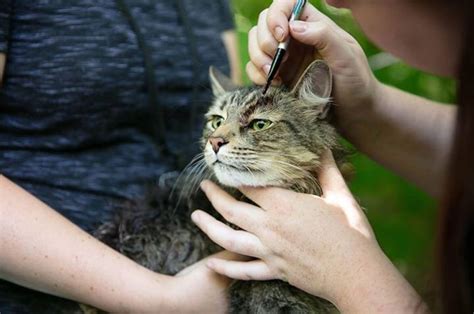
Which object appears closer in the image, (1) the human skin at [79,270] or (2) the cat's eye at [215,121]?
(1) the human skin at [79,270]

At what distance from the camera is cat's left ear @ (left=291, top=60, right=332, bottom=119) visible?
1.10 metres

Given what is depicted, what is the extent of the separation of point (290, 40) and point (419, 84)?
378 millimetres

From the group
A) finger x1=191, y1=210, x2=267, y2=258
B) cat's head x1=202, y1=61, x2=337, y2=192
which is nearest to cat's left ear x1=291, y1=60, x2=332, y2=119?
cat's head x1=202, y1=61, x2=337, y2=192

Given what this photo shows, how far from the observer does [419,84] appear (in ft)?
4.32

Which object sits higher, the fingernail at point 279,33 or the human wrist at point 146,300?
the fingernail at point 279,33

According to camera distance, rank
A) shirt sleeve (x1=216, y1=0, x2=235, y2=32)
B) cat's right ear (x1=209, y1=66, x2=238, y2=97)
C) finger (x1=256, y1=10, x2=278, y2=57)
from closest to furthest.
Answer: finger (x1=256, y1=10, x2=278, y2=57) → cat's right ear (x1=209, y1=66, x2=238, y2=97) → shirt sleeve (x1=216, y1=0, x2=235, y2=32)

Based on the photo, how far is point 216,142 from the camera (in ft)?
3.82

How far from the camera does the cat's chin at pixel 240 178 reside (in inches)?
45.1

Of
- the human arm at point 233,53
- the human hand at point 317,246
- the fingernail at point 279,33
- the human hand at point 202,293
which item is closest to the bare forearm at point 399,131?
the human hand at point 317,246

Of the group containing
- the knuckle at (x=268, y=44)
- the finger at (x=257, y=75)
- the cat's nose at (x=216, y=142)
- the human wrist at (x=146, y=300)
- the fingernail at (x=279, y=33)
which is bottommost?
the human wrist at (x=146, y=300)

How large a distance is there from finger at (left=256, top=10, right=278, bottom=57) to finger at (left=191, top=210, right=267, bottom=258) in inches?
12.6

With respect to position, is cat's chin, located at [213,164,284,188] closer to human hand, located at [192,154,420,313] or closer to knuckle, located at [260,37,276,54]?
human hand, located at [192,154,420,313]

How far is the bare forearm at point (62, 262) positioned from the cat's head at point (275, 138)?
0.25m

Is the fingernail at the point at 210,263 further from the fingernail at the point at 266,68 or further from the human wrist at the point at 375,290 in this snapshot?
the fingernail at the point at 266,68
